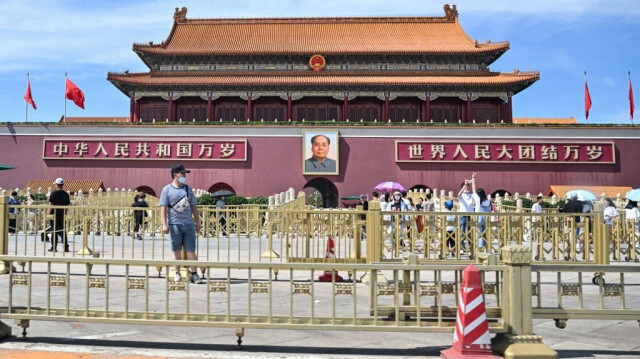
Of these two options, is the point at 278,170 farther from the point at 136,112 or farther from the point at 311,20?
the point at 311,20

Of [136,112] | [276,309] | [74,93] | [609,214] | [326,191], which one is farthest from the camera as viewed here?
[326,191]

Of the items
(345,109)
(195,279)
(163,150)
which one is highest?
(345,109)

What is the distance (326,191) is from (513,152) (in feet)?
38.8

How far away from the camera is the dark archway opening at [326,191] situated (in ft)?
104

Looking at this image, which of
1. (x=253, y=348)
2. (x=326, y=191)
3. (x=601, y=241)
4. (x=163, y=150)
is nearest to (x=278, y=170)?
(x=163, y=150)

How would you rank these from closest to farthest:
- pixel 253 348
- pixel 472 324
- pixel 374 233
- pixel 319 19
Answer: pixel 472 324, pixel 253 348, pixel 374 233, pixel 319 19

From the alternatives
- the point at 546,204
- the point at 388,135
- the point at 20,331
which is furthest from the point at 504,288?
the point at 388,135

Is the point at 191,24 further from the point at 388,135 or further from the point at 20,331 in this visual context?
the point at 20,331

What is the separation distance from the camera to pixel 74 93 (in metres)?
30.2

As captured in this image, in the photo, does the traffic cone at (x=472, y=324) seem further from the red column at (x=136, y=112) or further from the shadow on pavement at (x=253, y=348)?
the red column at (x=136, y=112)

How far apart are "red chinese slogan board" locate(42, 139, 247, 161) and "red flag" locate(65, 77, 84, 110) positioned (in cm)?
329

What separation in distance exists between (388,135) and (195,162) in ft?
31.8

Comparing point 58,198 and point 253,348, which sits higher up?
point 58,198

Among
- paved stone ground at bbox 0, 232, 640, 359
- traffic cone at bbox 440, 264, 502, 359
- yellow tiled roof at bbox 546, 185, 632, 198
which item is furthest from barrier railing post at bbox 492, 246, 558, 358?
yellow tiled roof at bbox 546, 185, 632, 198
